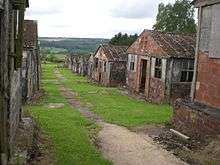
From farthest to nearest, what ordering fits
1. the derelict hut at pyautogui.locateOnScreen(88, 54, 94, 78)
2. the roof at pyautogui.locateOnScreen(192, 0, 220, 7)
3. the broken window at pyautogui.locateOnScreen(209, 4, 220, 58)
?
the derelict hut at pyautogui.locateOnScreen(88, 54, 94, 78)
the roof at pyautogui.locateOnScreen(192, 0, 220, 7)
the broken window at pyautogui.locateOnScreen(209, 4, 220, 58)

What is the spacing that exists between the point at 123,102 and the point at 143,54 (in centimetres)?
503

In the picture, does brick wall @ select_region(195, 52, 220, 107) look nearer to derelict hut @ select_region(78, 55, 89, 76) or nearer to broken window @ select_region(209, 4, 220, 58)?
broken window @ select_region(209, 4, 220, 58)

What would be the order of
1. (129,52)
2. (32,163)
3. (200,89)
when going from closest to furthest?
(32,163) → (200,89) → (129,52)

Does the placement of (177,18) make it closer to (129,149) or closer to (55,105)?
(55,105)

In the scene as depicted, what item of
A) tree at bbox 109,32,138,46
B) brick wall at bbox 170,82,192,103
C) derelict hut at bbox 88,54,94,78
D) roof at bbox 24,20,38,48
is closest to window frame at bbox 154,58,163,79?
brick wall at bbox 170,82,192,103

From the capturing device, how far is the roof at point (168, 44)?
25.3 m

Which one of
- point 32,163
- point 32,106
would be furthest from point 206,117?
point 32,106

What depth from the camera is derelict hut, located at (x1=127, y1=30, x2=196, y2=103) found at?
25.3m

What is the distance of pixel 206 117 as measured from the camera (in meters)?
→ 14.4

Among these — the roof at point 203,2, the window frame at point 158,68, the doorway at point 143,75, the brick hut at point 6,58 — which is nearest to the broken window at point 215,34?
the roof at point 203,2

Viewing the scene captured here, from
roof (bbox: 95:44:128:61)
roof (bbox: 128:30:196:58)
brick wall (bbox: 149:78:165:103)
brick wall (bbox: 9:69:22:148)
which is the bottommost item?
brick wall (bbox: 149:78:165:103)

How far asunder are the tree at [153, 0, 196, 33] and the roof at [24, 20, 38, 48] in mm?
24150

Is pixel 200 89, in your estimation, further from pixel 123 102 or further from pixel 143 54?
pixel 143 54

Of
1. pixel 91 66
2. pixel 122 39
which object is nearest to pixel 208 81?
pixel 91 66
